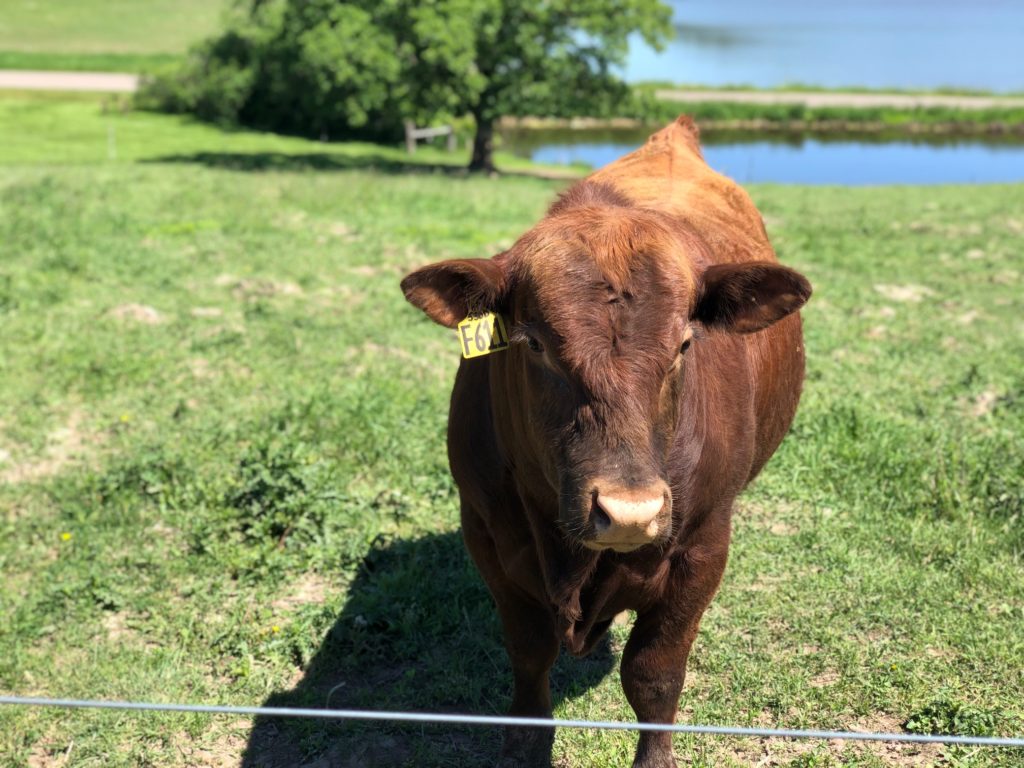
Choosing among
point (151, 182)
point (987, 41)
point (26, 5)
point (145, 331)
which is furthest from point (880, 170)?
point (987, 41)

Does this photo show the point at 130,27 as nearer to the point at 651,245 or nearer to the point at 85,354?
the point at 85,354

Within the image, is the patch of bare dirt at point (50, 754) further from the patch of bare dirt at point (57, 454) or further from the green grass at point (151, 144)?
the green grass at point (151, 144)

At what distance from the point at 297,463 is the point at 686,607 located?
9.78 feet

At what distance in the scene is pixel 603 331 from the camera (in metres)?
2.91

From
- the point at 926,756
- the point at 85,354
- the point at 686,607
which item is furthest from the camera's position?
the point at 85,354

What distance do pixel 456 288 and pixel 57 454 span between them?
4616mm

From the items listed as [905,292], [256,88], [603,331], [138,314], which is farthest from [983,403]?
[256,88]

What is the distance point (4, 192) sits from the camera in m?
14.4

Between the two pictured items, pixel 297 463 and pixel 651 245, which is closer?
pixel 651 245

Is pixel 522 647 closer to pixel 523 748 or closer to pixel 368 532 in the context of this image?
pixel 523 748

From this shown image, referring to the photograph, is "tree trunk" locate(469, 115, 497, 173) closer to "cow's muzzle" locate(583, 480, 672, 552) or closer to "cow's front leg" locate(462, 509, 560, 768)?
"cow's front leg" locate(462, 509, 560, 768)

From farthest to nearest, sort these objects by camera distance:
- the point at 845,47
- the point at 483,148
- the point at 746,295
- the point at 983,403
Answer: the point at 845,47
the point at 483,148
the point at 983,403
the point at 746,295

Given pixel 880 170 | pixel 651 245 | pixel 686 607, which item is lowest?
pixel 880 170

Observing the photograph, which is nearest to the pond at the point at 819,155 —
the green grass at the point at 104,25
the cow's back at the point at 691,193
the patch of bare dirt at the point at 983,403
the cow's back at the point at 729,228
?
the green grass at the point at 104,25
